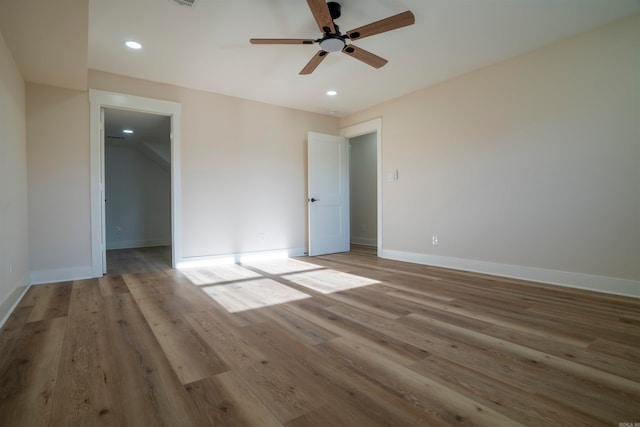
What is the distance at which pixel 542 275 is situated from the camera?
3.31 meters

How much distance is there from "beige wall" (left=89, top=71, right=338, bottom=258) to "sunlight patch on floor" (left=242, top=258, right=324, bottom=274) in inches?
9.4

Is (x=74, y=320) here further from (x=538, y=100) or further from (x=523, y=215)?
(x=538, y=100)

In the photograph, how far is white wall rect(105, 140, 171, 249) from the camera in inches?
270

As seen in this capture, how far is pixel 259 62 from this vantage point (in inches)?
139

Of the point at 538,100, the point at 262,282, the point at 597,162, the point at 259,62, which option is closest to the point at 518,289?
the point at 597,162

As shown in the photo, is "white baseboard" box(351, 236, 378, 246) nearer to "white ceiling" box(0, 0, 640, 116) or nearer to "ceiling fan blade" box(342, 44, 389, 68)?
"white ceiling" box(0, 0, 640, 116)

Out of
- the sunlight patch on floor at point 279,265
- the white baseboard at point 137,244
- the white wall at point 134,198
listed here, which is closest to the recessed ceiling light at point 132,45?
the sunlight patch on floor at point 279,265

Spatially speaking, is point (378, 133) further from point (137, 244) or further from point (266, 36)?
point (137, 244)

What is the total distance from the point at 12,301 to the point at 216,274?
178 cm

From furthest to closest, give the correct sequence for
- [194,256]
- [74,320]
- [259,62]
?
[194,256]
[259,62]
[74,320]

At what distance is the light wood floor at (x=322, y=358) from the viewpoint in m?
1.26

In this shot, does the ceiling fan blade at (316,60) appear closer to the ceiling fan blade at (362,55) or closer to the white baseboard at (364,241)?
the ceiling fan blade at (362,55)

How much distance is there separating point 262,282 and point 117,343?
65.1 inches

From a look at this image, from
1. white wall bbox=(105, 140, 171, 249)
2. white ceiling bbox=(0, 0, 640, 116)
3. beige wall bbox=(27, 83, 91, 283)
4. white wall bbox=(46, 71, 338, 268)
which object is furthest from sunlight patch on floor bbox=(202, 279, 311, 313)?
white wall bbox=(105, 140, 171, 249)
